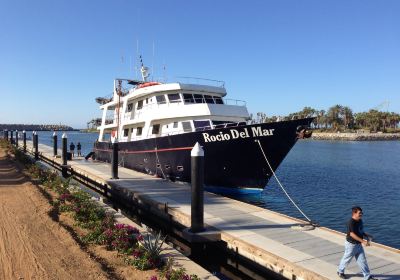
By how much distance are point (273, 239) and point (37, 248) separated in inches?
235

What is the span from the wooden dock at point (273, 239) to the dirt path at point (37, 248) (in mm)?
3808

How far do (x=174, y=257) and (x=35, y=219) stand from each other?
17.5ft

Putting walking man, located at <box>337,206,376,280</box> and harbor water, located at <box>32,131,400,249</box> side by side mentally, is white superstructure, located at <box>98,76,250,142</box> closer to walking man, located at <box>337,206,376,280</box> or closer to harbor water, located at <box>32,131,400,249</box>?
harbor water, located at <box>32,131,400,249</box>

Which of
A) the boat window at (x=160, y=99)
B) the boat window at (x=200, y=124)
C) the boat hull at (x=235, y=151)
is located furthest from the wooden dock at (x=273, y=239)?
the boat window at (x=160, y=99)

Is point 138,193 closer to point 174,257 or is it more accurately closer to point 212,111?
point 212,111

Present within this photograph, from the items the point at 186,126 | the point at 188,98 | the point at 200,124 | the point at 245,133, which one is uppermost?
the point at 188,98

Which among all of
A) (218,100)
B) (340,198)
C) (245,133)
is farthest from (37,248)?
(340,198)

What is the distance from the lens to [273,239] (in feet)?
34.0

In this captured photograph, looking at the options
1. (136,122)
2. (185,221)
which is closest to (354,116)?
(136,122)

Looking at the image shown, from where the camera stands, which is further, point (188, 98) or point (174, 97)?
point (174, 97)

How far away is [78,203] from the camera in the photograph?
13.0 metres

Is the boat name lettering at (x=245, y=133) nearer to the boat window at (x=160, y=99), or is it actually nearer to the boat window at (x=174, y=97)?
the boat window at (x=174, y=97)

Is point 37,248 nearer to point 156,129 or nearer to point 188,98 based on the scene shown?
point 188,98

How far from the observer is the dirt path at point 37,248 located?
793cm
